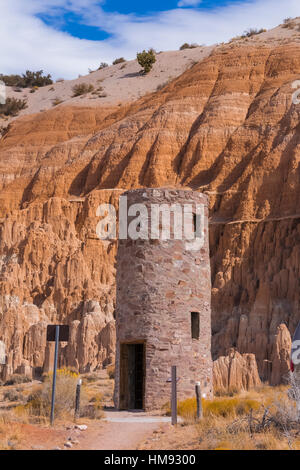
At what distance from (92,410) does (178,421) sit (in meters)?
2.55

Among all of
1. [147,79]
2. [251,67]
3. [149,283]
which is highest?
[147,79]

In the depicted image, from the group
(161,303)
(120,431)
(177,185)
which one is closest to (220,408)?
(120,431)

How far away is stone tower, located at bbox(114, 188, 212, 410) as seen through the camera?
1944 cm

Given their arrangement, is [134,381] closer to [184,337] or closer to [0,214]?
[184,337]

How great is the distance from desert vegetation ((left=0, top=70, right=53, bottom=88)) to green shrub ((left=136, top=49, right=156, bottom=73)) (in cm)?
2691

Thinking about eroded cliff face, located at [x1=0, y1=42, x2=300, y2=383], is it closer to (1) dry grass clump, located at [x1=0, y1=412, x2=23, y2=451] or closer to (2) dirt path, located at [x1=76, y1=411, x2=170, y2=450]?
(2) dirt path, located at [x1=76, y1=411, x2=170, y2=450]

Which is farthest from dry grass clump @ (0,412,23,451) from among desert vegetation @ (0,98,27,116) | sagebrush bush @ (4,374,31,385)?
desert vegetation @ (0,98,27,116)

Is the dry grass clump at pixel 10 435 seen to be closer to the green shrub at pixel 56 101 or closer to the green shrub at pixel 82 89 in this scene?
the green shrub at pixel 82 89

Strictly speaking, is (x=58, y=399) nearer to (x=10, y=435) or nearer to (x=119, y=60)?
(x=10, y=435)

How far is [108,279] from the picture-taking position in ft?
170

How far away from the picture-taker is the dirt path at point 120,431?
13578mm

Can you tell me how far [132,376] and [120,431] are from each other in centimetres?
542

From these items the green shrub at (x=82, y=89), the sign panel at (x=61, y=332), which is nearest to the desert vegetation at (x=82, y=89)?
the green shrub at (x=82, y=89)

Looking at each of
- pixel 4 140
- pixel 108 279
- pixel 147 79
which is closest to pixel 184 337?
pixel 108 279
